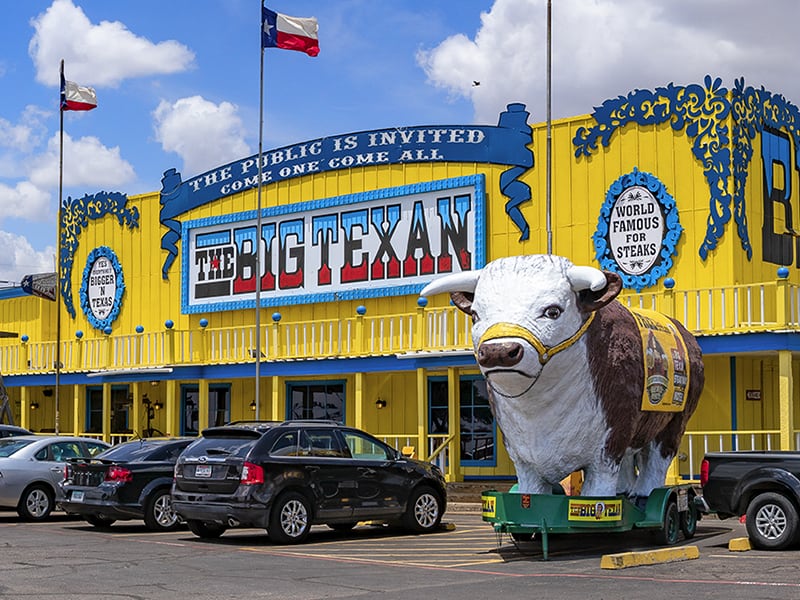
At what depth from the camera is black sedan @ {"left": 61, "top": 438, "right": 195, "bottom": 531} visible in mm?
17641

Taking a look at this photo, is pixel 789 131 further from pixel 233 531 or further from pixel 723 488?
pixel 233 531

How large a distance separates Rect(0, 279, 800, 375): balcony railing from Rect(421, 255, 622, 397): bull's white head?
24.0 ft

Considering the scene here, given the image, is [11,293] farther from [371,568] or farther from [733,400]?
[371,568]

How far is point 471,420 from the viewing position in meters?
26.5

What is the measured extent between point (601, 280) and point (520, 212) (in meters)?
12.3

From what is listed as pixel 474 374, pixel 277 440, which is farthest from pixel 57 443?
pixel 474 374

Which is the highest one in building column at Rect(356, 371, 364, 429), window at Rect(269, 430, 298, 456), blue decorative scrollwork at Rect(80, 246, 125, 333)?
blue decorative scrollwork at Rect(80, 246, 125, 333)

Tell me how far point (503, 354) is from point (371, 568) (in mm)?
2665

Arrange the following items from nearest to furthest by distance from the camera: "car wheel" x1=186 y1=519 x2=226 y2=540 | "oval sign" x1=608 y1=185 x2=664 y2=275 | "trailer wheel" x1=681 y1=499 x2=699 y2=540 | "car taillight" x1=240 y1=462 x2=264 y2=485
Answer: "car taillight" x1=240 y1=462 x2=264 y2=485 → "trailer wheel" x1=681 y1=499 x2=699 y2=540 → "car wheel" x1=186 y1=519 x2=226 y2=540 → "oval sign" x1=608 y1=185 x2=664 y2=275

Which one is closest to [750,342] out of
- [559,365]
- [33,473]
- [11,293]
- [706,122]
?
[706,122]

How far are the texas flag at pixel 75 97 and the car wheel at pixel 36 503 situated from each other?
51.6 feet

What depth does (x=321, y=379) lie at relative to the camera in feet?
96.4

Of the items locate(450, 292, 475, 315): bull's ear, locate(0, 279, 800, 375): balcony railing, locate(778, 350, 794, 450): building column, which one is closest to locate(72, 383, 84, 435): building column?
locate(0, 279, 800, 375): balcony railing

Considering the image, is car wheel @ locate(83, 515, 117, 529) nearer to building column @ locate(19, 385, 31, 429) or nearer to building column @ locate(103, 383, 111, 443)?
building column @ locate(103, 383, 111, 443)
